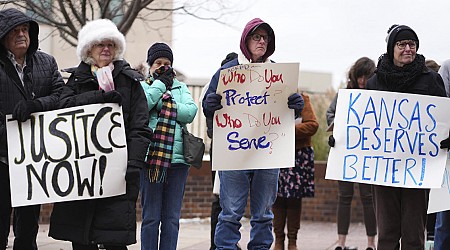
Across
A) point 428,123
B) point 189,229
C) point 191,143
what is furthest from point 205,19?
point 428,123

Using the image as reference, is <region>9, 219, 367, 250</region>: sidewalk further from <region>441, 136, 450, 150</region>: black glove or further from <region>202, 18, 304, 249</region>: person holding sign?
<region>441, 136, 450, 150</region>: black glove

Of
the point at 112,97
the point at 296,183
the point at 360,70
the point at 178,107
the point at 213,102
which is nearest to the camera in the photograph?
the point at 112,97

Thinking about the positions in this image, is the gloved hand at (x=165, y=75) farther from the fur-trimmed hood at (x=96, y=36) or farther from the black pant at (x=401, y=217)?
the black pant at (x=401, y=217)

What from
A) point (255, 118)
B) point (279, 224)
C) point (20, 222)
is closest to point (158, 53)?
point (255, 118)

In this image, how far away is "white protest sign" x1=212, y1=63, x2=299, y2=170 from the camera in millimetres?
7188

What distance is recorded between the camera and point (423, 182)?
6.74m

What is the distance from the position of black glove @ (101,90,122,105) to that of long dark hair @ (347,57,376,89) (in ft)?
11.5

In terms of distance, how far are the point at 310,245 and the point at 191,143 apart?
3424 millimetres

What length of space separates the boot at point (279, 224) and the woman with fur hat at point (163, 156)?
6.65 feet

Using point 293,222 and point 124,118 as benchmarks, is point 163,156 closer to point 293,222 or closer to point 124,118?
point 124,118

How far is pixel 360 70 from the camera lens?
8.98 metres

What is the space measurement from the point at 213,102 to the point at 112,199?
136cm

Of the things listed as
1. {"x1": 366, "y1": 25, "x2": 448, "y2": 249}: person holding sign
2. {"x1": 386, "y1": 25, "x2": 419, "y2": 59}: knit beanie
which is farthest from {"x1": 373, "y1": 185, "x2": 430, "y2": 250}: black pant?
{"x1": 386, "y1": 25, "x2": 419, "y2": 59}: knit beanie

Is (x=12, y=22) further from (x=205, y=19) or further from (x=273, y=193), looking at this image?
(x=205, y=19)
